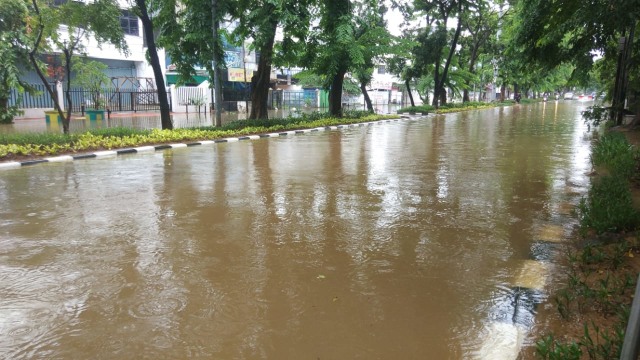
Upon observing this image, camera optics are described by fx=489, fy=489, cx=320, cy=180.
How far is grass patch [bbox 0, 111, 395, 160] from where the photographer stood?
12711mm

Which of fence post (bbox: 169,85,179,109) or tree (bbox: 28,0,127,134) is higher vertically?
tree (bbox: 28,0,127,134)

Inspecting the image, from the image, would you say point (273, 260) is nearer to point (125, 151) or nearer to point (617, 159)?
point (617, 159)

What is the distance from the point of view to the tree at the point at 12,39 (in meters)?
15.0

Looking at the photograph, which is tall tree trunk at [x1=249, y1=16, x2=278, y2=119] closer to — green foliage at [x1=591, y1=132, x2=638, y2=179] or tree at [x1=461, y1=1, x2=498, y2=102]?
green foliage at [x1=591, y1=132, x2=638, y2=179]

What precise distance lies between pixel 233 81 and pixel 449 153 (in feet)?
114

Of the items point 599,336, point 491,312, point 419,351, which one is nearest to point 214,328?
point 419,351

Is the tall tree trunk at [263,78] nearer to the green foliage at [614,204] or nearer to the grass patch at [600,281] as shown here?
the green foliage at [614,204]

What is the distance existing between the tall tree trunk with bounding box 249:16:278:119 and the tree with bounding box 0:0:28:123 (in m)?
8.28

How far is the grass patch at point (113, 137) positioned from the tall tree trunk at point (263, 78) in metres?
1.24

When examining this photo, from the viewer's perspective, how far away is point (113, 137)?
14594 mm

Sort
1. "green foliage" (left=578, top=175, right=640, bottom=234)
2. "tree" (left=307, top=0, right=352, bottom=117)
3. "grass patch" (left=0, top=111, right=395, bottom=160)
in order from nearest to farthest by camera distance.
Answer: "green foliage" (left=578, top=175, right=640, bottom=234), "grass patch" (left=0, top=111, right=395, bottom=160), "tree" (left=307, top=0, right=352, bottom=117)

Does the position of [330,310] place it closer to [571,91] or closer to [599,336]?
[599,336]

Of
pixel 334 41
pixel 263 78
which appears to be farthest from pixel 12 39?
pixel 334 41

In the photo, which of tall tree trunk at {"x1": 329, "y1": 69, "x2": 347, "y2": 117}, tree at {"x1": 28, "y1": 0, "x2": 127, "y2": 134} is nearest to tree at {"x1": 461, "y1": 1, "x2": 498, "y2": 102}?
tall tree trunk at {"x1": 329, "y1": 69, "x2": 347, "y2": 117}
